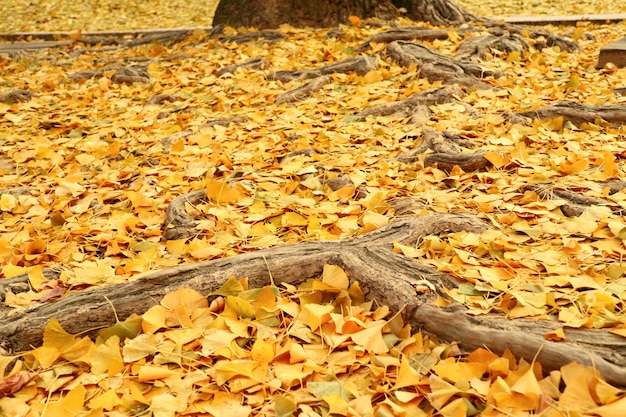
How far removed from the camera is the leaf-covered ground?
155 cm

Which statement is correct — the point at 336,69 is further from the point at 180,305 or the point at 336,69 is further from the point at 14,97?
the point at 180,305

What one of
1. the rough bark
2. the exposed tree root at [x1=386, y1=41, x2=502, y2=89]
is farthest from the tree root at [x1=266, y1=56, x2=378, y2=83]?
the rough bark

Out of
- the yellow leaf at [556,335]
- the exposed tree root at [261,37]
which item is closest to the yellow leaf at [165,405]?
the yellow leaf at [556,335]

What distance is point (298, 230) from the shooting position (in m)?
2.49

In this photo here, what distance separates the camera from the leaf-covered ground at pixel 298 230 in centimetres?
155

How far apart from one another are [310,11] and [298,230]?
4638mm

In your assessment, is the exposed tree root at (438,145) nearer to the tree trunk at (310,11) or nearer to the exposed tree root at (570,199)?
the exposed tree root at (570,199)

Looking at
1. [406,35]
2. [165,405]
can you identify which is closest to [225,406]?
[165,405]

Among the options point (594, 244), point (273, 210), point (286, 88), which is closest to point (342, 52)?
point (286, 88)

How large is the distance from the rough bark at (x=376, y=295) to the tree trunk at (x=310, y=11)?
4.75 m

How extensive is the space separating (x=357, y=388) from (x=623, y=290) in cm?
86

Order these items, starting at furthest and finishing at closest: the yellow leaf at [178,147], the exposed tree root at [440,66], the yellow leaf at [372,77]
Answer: the yellow leaf at [372,77] < the exposed tree root at [440,66] < the yellow leaf at [178,147]

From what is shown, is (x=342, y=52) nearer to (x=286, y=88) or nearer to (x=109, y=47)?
(x=286, y=88)

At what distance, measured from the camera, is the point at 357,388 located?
156cm
